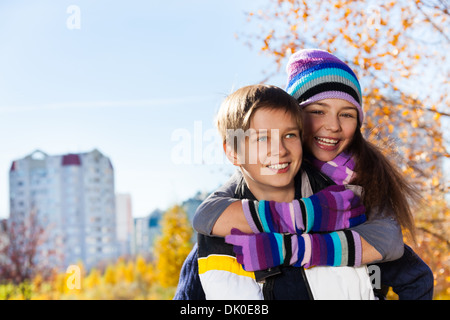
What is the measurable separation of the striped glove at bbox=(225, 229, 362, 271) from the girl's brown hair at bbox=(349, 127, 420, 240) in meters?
0.23

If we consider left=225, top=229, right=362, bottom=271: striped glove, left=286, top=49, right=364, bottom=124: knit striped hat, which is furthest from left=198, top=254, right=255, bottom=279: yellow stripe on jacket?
left=286, top=49, right=364, bottom=124: knit striped hat

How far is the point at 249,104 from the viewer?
56.0 inches

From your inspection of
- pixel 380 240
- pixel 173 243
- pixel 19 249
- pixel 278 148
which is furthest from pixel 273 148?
pixel 19 249

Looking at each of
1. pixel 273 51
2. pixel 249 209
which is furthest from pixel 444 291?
pixel 249 209

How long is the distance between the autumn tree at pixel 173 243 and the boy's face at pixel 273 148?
1100 cm

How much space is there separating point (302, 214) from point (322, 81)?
0.54 m

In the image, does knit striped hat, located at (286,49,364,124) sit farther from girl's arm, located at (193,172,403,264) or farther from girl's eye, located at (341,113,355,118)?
girl's arm, located at (193,172,403,264)

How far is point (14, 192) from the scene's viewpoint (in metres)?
31.1

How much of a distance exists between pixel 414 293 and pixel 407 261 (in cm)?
10

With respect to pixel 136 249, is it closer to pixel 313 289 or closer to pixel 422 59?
pixel 422 59

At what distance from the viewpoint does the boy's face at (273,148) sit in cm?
140

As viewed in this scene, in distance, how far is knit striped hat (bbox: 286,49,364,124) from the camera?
164 centimetres

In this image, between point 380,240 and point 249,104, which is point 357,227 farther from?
point 249,104

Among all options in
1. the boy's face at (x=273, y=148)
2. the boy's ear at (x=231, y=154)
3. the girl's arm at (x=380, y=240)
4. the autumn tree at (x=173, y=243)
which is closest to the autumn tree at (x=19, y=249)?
the autumn tree at (x=173, y=243)
